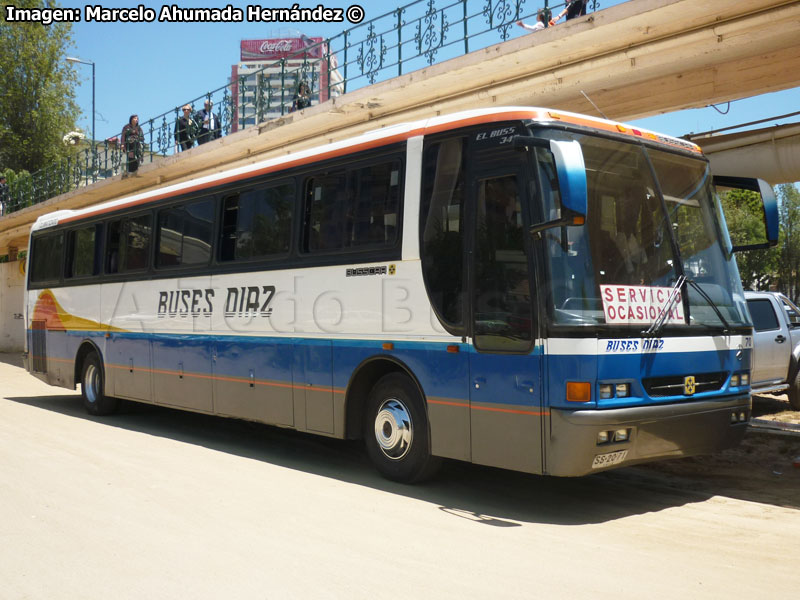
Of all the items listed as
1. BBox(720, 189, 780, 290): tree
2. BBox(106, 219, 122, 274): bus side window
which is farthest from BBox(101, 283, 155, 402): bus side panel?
BBox(720, 189, 780, 290): tree

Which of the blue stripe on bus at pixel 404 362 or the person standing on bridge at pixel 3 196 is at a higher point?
the person standing on bridge at pixel 3 196

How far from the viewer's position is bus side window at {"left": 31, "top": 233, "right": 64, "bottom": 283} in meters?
15.4

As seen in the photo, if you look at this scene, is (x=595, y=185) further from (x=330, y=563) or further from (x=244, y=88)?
(x=244, y=88)

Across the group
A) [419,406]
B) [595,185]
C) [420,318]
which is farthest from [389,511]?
[595,185]

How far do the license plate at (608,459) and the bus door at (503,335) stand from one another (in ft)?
1.44

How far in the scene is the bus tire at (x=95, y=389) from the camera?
14.0 meters

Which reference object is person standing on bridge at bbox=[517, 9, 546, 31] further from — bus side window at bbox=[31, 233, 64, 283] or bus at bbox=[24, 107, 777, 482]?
bus side window at bbox=[31, 233, 64, 283]

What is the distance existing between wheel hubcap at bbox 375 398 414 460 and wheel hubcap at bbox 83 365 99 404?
7.70m

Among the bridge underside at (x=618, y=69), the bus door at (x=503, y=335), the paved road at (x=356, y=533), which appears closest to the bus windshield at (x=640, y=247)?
the bus door at (x=503, y=335)

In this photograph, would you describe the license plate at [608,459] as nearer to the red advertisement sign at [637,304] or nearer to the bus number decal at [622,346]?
the bus number decal at [622,346]

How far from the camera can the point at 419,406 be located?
7.74 m

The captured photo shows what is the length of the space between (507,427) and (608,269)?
152 cm

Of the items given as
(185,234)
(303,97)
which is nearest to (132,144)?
(303,97)

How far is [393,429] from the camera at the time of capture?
8008 mm
